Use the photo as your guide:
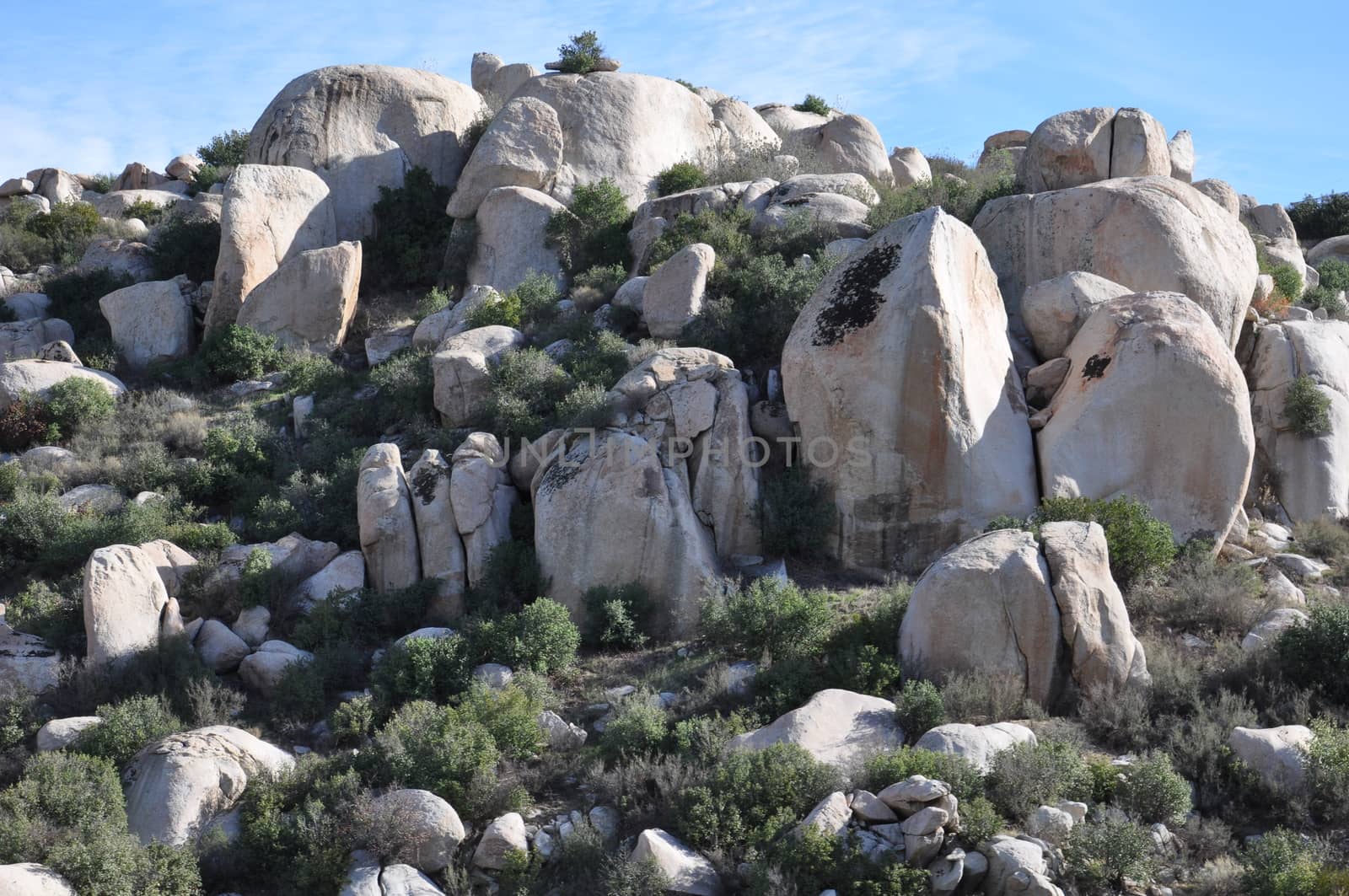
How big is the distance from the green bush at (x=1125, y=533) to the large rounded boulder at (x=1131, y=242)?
176 inches

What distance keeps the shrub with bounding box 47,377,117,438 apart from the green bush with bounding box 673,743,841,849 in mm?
13681

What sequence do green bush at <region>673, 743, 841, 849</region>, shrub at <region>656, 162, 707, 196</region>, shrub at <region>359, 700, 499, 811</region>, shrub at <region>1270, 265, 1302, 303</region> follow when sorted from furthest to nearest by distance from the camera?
shrub at <region>656, 162, 707, 196</region> < shrub at <region>1270, 265, 1302, 303</region> < shrub at <region>359, 700, 499, 811</region> < green bush at <region>673, 743, 841, 849</region>

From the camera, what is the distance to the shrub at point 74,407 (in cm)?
1886

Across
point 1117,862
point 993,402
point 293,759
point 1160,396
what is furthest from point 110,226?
point 1117,862

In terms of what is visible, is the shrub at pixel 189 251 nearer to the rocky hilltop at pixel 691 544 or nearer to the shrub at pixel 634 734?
the rocky hilltop at pixel 691 544

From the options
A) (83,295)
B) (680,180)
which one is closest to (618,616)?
(680,180)

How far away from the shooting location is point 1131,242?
17562 mm

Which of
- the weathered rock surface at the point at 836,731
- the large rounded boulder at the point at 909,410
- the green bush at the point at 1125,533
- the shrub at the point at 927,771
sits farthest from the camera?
the large rounded boulder at the point at 909,410

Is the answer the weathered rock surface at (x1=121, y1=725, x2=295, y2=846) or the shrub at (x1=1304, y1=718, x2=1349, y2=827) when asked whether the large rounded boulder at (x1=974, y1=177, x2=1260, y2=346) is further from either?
the weathered rock surface at (x1=121, y1=725, x2=295, y2=846)

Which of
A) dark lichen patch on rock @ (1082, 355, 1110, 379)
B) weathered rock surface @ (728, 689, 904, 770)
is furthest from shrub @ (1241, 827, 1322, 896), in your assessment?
dark lichen patch on rock @ (1082, 355, 1110, 379)

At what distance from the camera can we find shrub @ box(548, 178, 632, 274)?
75.4ft

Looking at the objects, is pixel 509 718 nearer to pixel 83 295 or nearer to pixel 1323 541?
pixel 1323 541

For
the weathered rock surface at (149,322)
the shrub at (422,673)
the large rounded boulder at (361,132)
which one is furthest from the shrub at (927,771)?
the large rounded boulder at (361,132)

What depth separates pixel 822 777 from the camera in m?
9.84
